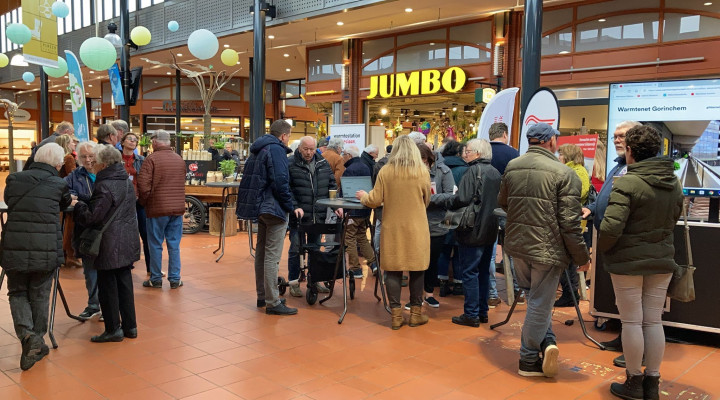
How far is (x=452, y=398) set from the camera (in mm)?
3102

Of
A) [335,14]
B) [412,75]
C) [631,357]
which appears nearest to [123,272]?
[631,357]

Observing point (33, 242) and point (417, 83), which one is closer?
point (33, 242)

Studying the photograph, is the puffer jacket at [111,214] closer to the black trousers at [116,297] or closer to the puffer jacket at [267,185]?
the black trousers at [116,297]

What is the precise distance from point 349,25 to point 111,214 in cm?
1049

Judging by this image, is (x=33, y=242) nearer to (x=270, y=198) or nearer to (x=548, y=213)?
(x=270, y=198)

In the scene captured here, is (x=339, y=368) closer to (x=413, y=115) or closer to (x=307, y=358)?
(x=307, y=358)

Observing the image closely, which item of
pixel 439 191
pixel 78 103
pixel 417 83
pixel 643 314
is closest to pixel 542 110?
pixel 439 191

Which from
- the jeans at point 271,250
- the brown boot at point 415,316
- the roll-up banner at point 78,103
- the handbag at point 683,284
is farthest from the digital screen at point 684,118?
the roll-up banner at point 78,103

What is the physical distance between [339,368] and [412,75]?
429 inches

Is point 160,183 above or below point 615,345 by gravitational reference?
above

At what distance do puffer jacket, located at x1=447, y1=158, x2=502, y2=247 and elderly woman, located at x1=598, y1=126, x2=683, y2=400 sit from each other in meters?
1.30

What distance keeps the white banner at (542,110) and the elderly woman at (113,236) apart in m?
4.08

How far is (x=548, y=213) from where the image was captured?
3.22m

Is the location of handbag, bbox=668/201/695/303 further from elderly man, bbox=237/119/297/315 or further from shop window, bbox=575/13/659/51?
shop window, bbox=575/13/659/51
